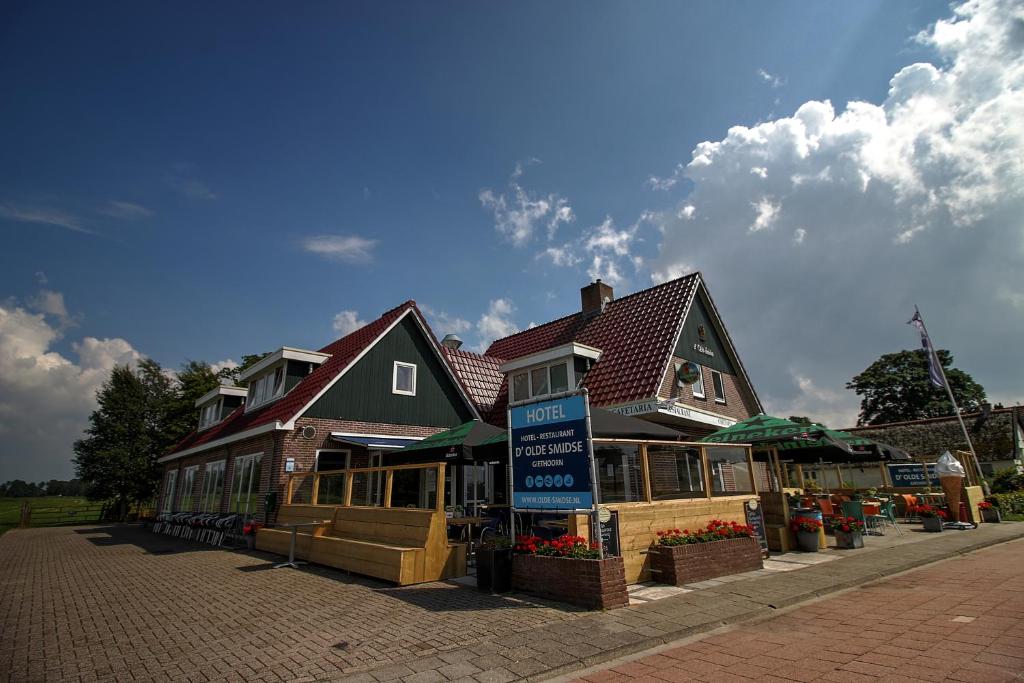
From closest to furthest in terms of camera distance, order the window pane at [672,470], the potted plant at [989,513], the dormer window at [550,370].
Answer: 1. the window pane at [672,470]
2. the potted plant at [989,513]
3. the dormer window at [550,370]

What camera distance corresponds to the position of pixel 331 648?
5578 mm

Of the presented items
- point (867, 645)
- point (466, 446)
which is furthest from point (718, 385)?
point (867, 645)

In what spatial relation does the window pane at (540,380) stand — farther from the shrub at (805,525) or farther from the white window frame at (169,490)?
the white window frame at (169,490)

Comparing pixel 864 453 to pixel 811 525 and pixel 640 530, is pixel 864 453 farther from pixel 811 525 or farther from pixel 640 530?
pixel 640 530

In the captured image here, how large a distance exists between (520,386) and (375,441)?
573cm

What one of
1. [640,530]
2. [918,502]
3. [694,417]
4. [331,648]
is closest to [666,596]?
[640,530]

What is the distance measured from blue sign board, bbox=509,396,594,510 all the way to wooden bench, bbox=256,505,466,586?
6.87 feet

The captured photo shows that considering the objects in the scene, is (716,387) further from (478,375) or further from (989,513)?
(478,375)

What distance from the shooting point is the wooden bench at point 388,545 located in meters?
9.31

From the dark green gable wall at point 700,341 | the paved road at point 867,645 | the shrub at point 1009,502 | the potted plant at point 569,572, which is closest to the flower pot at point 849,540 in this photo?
the paved road at point 867,645

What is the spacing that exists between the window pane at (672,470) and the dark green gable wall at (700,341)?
3.60 meters

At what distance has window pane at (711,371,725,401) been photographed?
20.2 meters

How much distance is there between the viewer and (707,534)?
932cm

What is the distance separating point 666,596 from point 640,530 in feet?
4.40
